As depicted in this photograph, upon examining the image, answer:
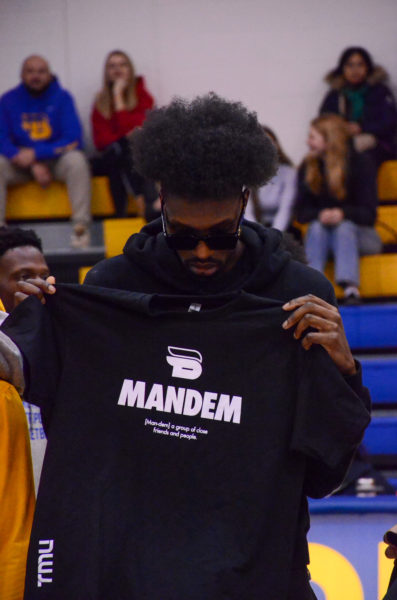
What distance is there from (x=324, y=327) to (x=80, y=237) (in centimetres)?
474

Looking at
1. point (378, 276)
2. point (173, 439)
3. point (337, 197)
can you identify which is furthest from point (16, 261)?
point (378, 276)

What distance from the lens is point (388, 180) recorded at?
22.1ft

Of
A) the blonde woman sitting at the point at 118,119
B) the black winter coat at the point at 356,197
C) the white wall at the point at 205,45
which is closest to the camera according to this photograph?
the black winter coat at the point at 356,197

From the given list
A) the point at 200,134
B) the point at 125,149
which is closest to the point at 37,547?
the point at 200,134

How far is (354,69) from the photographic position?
258 inches

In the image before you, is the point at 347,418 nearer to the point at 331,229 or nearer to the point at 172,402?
the point at 172,402

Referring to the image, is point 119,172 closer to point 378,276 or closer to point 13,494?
point 378,276

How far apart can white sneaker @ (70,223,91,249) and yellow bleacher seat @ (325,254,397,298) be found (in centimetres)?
185

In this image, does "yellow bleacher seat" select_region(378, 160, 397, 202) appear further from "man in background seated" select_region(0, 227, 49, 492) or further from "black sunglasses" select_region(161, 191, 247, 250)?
"black sunglasses" select_region(161, 191, 247, 250)

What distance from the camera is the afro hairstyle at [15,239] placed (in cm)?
330

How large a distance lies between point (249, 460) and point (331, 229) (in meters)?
4.14

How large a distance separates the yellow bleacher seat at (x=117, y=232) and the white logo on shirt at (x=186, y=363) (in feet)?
14.1

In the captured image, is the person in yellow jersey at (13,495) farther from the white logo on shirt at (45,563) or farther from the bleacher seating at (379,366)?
the bleacher seating at (379,366)

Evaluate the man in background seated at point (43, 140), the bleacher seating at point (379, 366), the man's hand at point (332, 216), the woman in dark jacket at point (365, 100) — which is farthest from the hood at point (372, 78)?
the man in background seated at point (43, 140)
